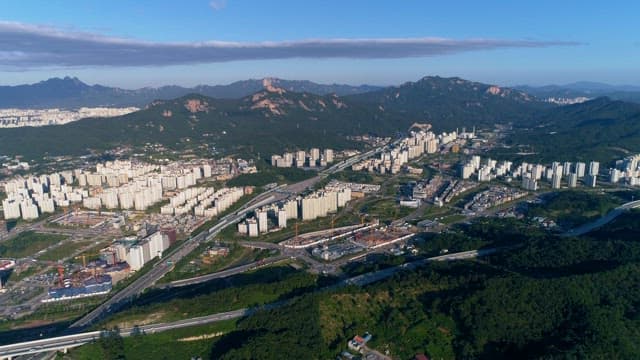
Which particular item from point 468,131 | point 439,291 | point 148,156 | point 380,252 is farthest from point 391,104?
point 439,291

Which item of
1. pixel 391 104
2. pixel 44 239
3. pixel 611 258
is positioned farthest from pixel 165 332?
pixel 391 104

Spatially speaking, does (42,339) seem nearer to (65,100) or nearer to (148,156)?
(148,156)

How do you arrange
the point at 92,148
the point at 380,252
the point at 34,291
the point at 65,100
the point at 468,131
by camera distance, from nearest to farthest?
1. the point at 34,291
2. the point at 380,252
3. the point at 92,148
4. the point at 468,131
5. the point at 65,100

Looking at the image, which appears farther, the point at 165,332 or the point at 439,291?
the point at 439,291

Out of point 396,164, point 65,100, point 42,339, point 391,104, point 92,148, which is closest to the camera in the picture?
point 42,339

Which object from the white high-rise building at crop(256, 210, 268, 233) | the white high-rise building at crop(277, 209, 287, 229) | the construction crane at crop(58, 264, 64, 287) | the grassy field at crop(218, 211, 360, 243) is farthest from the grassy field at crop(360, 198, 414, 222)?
the construction crane at crop(58, 264, 64, 287)

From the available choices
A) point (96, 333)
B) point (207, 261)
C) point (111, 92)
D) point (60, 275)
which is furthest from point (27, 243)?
point (111, 92)
